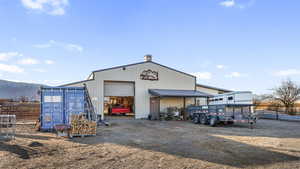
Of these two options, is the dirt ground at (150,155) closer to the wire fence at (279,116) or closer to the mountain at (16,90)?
the wire fence at (279,116)

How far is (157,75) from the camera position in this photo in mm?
22281

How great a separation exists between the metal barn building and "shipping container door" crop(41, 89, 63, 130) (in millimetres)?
6199

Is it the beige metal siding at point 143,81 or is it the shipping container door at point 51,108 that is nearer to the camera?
the shipping container door at point 51,108

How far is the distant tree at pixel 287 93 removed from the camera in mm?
26484

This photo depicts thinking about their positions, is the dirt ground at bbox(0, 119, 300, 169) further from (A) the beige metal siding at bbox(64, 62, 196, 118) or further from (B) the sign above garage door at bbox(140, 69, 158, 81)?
(B) the sign above garage door at bbox(140, 69, 158, 81)

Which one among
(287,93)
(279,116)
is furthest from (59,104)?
(287,93)

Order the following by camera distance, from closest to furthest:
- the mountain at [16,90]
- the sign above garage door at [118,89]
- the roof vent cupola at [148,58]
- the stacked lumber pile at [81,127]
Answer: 1. the stacked lumber pile at [81,127]
2. the sign above garage door at [118,89]
3. the roof vent cupola at [148,58]
4. the mountain at [16,90]

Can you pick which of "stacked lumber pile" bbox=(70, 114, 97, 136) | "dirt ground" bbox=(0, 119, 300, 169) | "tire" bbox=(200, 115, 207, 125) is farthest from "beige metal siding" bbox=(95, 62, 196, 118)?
"dirt ground" bbox=(0, 119, 300, 169)

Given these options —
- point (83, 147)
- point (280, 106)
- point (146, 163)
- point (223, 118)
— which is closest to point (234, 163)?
point (146, 163)

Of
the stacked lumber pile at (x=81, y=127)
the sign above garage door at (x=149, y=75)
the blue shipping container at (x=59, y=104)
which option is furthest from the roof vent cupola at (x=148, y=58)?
the stacked lumber pile at (x=81, y=127)

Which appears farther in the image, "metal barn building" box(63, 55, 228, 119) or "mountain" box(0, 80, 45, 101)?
"mountain" box(0, 80, 45, 101)

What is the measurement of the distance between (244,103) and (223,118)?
2.07 metres

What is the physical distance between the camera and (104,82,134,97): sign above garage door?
20.5 meters

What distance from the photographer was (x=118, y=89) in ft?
68.6
